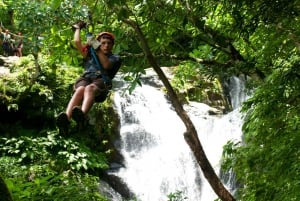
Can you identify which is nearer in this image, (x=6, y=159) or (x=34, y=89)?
(x=6, y=159)

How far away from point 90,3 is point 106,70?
1098mm

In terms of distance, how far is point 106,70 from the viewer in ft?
12.3

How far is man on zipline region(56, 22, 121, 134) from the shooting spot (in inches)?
142

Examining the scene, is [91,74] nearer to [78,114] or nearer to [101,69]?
[101,69]

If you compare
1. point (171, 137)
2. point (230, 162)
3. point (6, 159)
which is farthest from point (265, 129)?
point (171, 137)

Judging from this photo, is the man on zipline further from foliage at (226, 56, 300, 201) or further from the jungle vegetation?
foliage at (226, 56, 300, 201)

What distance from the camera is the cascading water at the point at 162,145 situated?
1070cm

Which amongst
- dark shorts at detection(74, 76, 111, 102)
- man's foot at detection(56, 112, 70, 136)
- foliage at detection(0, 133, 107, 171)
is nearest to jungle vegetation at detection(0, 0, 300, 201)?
dark shorts at detection(74, 76, 111, 102)

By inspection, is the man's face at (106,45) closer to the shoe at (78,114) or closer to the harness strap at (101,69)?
the harness strap at (101,69)

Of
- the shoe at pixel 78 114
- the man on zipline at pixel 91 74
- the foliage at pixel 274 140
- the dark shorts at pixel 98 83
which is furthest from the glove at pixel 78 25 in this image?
the foliage at pixel 274 140

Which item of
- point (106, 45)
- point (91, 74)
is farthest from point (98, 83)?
point (106, 45)

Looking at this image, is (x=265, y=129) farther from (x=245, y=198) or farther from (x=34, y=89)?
(x=34, y=89)

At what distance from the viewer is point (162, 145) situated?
1190cm

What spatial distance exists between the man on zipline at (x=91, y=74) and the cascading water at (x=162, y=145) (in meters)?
6.71
